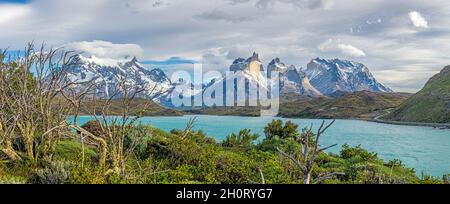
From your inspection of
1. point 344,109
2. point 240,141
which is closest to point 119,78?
point 240,141

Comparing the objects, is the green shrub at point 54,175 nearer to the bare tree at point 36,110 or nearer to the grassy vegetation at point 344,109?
the bare tree at point 36,110

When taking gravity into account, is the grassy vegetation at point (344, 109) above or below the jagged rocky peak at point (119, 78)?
below

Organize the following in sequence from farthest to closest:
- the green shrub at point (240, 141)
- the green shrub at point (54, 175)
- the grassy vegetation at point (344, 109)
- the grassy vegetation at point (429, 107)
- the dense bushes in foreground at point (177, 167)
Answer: the grassy vegetation at point (344, 109) < the grassy vegetation at point (429, 107) < the green shrub at point (240, 141) < the dense bushes in foreground at point (177, 167) < the green shrub at point (54, 175)

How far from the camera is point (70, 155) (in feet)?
39.1

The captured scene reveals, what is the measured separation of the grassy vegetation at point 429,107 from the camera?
105469 mm

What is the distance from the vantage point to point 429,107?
114938 millimetres

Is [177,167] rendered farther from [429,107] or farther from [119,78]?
[429,107]

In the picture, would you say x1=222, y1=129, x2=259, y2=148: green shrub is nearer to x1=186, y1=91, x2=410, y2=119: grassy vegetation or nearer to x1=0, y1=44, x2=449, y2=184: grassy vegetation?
x1=0, y1=44, x2=449, y2=184: grassy vegetation

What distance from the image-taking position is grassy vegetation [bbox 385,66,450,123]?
105469mm

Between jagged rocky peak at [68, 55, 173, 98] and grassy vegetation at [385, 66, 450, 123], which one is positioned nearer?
jagged rocky peak at [68, 55, 173, 98]

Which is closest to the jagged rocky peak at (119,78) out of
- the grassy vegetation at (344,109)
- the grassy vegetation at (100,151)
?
the grassy vegetation at (100,151)

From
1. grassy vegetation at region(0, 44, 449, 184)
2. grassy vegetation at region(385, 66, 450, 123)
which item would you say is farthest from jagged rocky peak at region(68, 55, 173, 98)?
grassy vegetation at region(385, 66, 450, 123)
